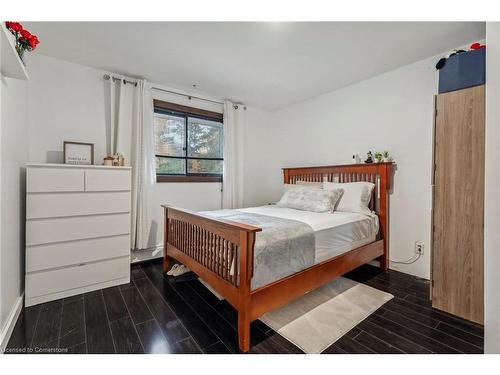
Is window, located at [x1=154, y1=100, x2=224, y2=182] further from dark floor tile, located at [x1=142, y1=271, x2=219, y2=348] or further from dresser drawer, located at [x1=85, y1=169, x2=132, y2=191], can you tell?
dark floor tile, located at [x1=142, y1=271, x2=219, y2=348]

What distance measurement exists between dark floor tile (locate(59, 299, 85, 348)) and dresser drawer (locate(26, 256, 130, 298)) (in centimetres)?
19

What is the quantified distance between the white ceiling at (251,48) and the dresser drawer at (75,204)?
1444 mm

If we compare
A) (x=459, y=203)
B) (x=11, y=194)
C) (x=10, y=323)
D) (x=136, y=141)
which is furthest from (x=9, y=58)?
(x=459, y=203)

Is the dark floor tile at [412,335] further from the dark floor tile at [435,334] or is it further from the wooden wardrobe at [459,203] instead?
the wooden wardrobe at [459,203]

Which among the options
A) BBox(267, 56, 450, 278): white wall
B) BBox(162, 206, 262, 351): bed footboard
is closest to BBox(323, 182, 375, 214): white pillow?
BBox(267, 56, 450, 278): white wall

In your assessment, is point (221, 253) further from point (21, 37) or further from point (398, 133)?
point (398, 133)

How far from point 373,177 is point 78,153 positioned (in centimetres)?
344

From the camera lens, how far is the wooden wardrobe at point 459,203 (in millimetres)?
1635

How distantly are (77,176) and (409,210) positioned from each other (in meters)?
3.47

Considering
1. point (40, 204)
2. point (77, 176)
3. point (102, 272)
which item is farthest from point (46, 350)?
point (77, 176)

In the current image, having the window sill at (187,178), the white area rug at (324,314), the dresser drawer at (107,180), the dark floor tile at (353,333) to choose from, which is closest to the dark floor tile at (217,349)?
the white area rug at (324,314)

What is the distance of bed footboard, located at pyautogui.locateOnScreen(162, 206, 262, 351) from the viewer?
140 cm

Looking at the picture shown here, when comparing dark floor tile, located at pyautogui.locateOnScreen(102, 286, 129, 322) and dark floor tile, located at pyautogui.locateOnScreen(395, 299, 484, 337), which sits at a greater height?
dark floor tile, located at pyautogui.locateOnScreen(395, 299, 484, 337)
